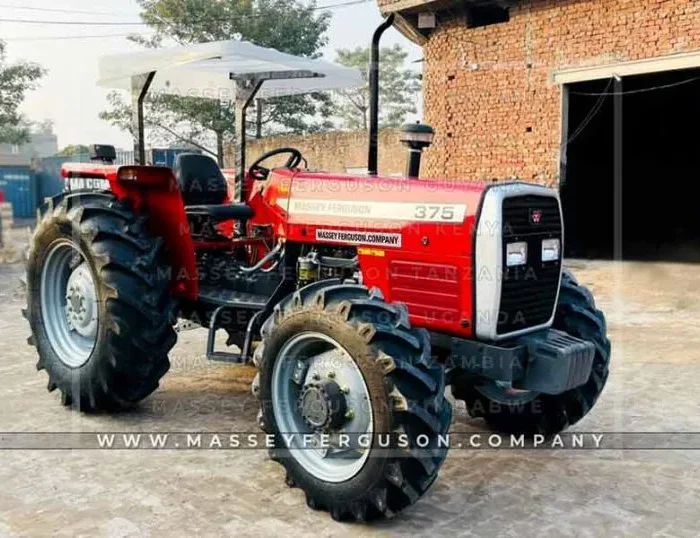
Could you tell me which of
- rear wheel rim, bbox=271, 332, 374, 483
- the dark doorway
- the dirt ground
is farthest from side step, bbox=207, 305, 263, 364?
the dark doorway

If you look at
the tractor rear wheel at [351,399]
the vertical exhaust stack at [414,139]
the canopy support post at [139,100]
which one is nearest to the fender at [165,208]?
the canopy support post at [139,100]

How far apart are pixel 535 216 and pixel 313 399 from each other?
1.40 meters

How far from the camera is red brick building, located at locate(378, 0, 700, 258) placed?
10336mm

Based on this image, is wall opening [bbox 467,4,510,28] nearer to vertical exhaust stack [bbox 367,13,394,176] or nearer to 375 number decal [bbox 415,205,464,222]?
vertical exhaust stack [bbox 367,13,394,176]

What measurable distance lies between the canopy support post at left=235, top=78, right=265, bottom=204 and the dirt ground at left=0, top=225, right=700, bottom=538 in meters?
1.48

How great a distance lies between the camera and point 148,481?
11.7 feet

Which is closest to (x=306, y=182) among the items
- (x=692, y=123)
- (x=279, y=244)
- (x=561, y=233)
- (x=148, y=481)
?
(x=279, y=244)

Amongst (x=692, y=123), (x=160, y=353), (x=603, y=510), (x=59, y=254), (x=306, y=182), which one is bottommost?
(x=603, y=510)

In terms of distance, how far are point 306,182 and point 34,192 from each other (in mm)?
23542

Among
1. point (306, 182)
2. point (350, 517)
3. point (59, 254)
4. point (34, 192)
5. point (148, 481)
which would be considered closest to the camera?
point (350, 517)

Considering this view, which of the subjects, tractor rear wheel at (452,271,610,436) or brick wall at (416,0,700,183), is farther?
brick wall at (416,0,700,183)

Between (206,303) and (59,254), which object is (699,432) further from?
(59,254)

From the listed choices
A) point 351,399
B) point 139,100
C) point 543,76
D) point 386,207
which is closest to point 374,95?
point 386,207

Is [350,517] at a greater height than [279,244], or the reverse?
[279,244]
